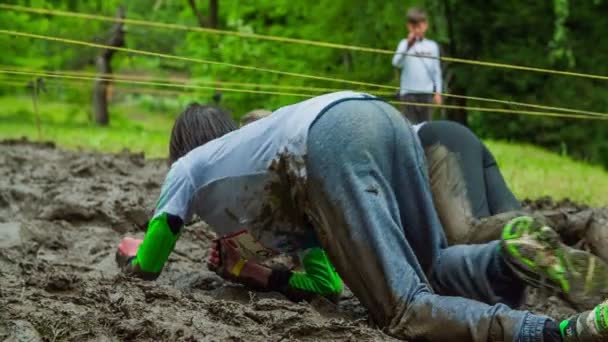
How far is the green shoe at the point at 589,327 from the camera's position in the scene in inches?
114

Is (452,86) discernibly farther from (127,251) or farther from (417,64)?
(127,251)

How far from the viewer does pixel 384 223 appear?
3463mm

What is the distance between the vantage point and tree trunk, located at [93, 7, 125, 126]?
1876cm

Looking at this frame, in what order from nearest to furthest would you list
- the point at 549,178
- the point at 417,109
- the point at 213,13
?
the point at 417,109, the point at 549,178, the point at 213,13

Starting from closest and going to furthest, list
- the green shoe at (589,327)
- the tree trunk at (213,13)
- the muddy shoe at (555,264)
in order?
the green shoe at (589,327)
the muddy shoe at (555,264)
the tree trunk at (213,13)

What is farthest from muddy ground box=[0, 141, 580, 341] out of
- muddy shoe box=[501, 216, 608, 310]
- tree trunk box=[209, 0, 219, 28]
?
tree trunk box=[209, 0, 219, 28]

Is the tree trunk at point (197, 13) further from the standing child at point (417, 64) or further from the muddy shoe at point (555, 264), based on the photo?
the muddy shoe at point (555, 264)

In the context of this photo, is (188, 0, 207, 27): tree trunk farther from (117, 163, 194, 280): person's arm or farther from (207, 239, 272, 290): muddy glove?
(117, 163, 194, 280): person's arm

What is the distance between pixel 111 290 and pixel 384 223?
106 cm

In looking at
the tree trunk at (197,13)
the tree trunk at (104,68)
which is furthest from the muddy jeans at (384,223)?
the tree trunk at (197,13)

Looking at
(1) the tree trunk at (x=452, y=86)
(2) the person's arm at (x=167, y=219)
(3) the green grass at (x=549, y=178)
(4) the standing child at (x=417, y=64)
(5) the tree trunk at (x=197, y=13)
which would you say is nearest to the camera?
(2) the person's arm at (x=167, y=219)

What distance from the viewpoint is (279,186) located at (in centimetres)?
366

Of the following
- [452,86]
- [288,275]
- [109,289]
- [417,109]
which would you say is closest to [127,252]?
[109,289]

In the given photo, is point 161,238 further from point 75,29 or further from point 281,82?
point 75,29
